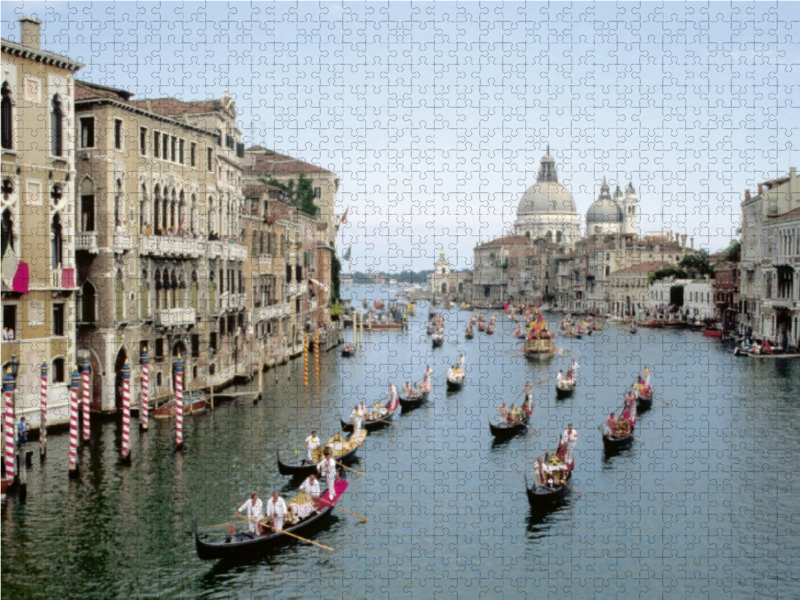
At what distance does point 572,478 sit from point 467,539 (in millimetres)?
4969

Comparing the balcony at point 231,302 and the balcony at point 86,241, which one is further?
the balcony at point 231,302

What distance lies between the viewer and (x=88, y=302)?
79.9ft

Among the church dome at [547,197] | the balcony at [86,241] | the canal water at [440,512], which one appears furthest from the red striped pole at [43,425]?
the church dome at [547,197]

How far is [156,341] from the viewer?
26328 millimetres

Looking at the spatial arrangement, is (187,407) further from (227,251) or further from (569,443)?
(569,443)

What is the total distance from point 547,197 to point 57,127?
109377 mm

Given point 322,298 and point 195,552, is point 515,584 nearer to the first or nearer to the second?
point 195,552

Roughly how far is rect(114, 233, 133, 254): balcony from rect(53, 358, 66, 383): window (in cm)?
329

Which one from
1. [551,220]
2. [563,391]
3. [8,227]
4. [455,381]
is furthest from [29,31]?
[551,220]

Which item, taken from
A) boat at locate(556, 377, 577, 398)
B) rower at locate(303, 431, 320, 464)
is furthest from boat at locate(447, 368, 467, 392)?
rower at locate(303, 431, 320, 464)

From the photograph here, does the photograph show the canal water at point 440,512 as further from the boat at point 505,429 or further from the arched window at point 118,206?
the arched window at point 118,206

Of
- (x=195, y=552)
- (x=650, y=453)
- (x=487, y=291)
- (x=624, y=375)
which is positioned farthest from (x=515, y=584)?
(x=487, y=291)

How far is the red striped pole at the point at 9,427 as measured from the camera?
672 inches

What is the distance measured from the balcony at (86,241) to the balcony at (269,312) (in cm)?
1043
